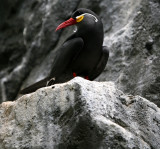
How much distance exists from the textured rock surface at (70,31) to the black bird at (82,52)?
2.30 ft

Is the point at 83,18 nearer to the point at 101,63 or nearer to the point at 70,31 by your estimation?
the point at 101,63

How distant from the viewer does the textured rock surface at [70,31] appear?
20.6 ft

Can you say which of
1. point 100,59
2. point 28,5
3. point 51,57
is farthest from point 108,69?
point 28,5

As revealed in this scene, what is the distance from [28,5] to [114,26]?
11.1 feet

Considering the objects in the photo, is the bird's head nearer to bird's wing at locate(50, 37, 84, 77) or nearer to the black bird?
the black bird

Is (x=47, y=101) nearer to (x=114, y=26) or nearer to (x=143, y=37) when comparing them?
(x=143, y=37)

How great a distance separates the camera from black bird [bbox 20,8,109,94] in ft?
19.0

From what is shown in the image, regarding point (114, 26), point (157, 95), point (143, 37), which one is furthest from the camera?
point (114, 26)

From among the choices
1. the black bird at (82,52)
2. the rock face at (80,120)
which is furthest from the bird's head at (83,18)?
the rock face at (80,120)

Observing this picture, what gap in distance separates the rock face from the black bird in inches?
59.7

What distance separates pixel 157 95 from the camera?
5809 millimetres

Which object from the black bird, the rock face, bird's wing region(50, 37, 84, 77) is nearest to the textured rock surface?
the black bird

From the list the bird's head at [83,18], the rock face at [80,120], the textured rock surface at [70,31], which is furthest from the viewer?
the textured rock surface at [70,31]

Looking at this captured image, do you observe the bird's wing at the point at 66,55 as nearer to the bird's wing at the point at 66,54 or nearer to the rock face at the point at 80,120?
the bird's wing at the point at 66,54
